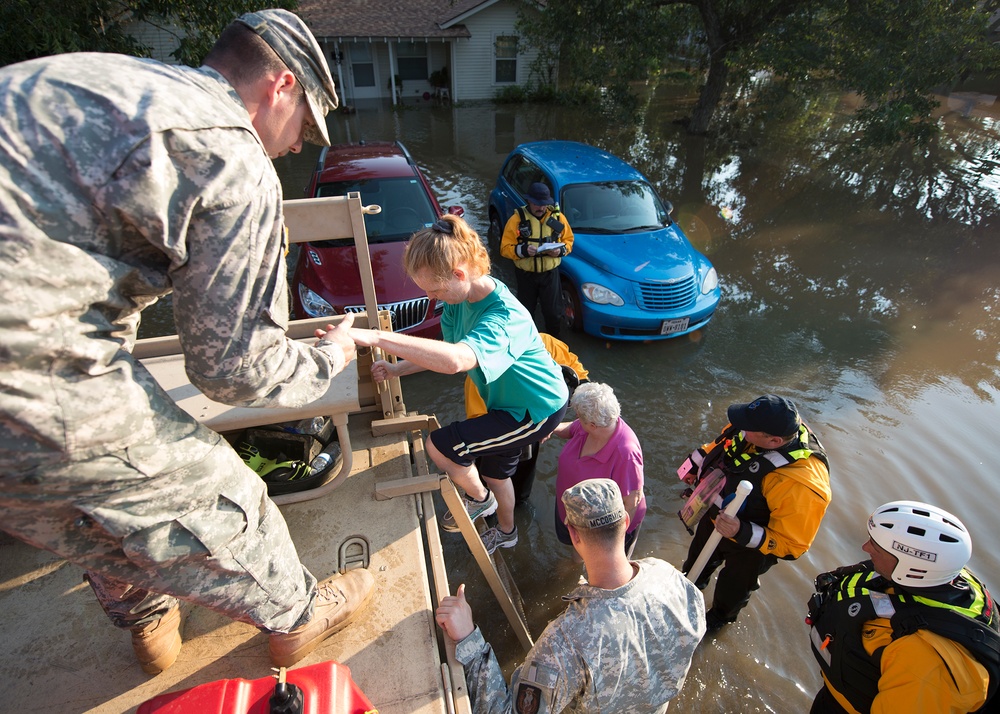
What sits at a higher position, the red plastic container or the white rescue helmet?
the red plastic container

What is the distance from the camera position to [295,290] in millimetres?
Answer: 5660

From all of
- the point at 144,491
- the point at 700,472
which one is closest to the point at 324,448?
the point at 144,491

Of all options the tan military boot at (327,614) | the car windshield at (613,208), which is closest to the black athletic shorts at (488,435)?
the tan military boot at (327,614)

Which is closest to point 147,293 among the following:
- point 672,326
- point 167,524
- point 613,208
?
point 167,524

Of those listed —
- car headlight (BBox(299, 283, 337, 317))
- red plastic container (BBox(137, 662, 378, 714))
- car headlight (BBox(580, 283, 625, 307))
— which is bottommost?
car headlight (BBox(580, 283, 625, 307))

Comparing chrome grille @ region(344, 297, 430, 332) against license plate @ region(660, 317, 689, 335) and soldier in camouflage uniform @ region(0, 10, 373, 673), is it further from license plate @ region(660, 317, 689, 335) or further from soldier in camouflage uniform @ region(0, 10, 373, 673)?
soldier in camouflage uniform @ region(0, 10, 373, 673)

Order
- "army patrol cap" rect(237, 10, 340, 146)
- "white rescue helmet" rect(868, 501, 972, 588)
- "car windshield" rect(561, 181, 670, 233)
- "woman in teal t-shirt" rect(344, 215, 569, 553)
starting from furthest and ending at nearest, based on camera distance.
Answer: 1. "car windshield" rect(561, 181, 670, 233)
2. "woman in teal t-shirt" rect(344, 215, 569, 553)
3. "white rescue helmet" rect(868, 501, 972, 588)
4. "army patrol cap" rect(237, 10, 340, 146)

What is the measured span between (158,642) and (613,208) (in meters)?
6.40

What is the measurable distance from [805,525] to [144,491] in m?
2.69

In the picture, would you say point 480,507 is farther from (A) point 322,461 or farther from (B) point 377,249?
(B) point 377,249

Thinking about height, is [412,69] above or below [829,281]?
above

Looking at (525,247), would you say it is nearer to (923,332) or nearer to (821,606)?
(821,606)

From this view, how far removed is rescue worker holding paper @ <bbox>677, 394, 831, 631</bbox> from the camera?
101 inches

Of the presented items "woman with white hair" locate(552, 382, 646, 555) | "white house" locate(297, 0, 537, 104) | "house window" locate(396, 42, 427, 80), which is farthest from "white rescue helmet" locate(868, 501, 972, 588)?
"house window" locate(396, 42, 427, 80)
